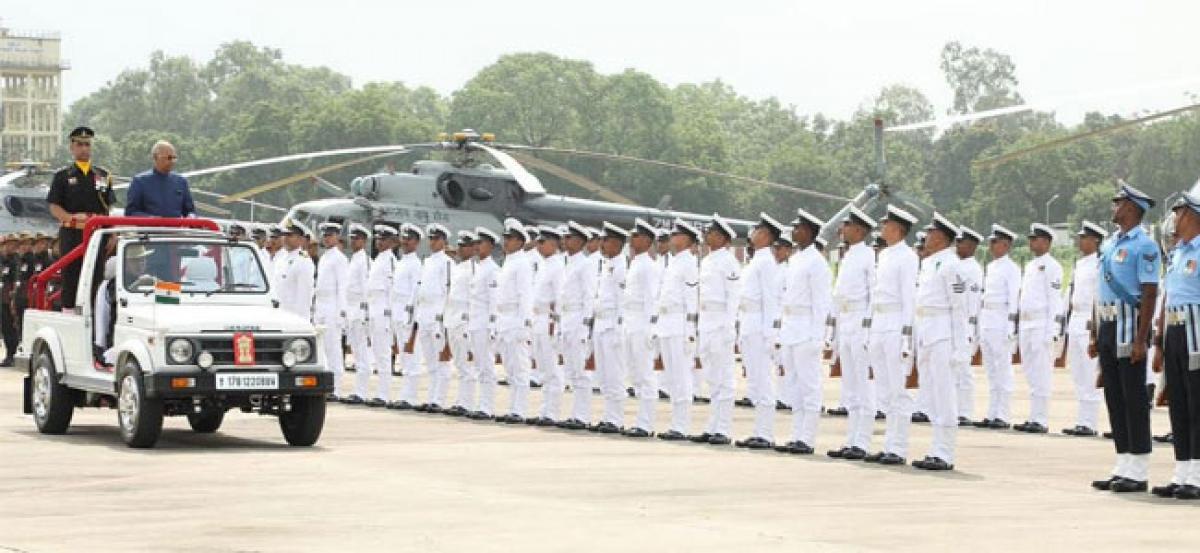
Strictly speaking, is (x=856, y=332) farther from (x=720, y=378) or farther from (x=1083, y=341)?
(x=1083, y=341)

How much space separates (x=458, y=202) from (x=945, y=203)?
393 feet

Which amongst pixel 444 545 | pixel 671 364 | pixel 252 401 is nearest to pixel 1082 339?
pixel 671 364

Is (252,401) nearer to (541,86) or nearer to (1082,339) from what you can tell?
(1082,339)

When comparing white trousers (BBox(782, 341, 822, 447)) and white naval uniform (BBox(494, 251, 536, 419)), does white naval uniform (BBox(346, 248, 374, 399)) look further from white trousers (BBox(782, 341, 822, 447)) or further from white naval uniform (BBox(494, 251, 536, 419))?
white trousers (BBox(782, 341, 822, 447))

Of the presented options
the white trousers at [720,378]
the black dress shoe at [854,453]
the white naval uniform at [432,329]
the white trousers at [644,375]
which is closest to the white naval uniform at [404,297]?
the white naval uniform at [432,329]

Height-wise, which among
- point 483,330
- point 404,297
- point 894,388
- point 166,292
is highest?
point 404,297

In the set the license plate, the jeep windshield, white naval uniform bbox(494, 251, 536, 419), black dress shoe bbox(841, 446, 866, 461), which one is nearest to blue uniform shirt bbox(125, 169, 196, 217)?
the jeep windshield

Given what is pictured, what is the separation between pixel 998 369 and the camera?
21266mm

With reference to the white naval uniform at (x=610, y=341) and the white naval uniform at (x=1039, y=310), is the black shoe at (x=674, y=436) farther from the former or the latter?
the white naval uniform at (x=1039, y=310)

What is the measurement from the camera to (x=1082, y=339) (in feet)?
67.8

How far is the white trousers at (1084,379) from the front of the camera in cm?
2011

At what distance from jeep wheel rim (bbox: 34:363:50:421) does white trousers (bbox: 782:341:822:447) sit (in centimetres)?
618

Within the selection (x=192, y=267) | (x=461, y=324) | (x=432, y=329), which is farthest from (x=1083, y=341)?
(x=192, y=267)

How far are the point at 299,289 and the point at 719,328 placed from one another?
7694 mm
